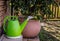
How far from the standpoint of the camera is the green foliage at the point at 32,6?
7.81 ft

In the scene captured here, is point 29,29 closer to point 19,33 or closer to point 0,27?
point 19,33

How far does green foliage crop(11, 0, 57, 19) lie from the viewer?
2379 millimetres

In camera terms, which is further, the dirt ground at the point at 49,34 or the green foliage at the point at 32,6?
the dirt ground at the point at 49,34

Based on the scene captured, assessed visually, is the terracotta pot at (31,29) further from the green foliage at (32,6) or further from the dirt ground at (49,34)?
the dirt ground at (49,34)

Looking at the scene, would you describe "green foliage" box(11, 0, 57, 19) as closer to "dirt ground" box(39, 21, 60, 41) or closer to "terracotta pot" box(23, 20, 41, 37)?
"terracotta pot" box(23, 20, 41, 37)

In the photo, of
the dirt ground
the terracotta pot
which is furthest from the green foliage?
the dirt ground

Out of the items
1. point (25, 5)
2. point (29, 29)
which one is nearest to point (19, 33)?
point (29, 29)

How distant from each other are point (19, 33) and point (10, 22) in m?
0.19

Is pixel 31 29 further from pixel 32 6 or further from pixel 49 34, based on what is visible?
pixel 49 34

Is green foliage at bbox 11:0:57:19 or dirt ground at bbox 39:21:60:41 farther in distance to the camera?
dirt ground at bbox 39:21:60:41

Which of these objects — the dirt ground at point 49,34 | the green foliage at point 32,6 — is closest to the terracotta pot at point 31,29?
the green foliage at point 32,6

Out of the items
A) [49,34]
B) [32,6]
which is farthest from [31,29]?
[49,34]

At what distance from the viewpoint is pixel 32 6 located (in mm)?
2535

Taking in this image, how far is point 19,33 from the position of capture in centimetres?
218
